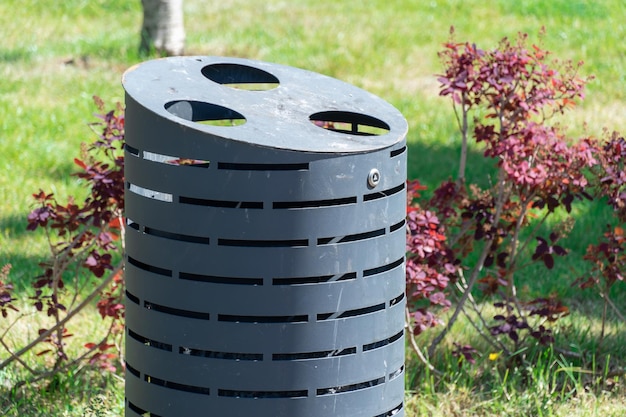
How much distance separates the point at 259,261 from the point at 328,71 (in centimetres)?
691

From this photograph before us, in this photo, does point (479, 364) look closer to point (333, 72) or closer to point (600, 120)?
point (600, 120)

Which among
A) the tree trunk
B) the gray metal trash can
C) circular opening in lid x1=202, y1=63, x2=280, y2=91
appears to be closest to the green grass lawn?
the tree trunk

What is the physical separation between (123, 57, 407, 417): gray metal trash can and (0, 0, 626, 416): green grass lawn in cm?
115

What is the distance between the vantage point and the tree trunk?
935 cm

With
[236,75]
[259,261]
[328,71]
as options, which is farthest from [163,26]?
[259,261]

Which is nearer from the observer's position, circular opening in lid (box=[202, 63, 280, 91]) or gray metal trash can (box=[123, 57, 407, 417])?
gray metal trash can (box=[123, 57, 407, 417])

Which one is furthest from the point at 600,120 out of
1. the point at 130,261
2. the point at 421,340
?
the point at 130,261

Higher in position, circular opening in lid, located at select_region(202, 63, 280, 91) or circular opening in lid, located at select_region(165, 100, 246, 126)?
circular opening in lid, located at select_region(202, 63, 280, 91)

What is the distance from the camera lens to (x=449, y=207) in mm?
4105

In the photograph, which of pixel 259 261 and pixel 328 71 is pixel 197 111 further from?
pixel 328 71

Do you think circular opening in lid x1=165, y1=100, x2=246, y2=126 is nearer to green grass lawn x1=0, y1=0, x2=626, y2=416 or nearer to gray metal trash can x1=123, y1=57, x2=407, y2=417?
gray metal trash can x1=123, y1=57, x2=407, y2=417

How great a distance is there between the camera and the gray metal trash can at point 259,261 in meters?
2.56

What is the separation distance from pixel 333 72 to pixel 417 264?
5.61 metres

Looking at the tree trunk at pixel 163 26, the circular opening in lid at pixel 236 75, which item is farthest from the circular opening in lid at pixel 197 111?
the tree trunk at pixel 163 26
